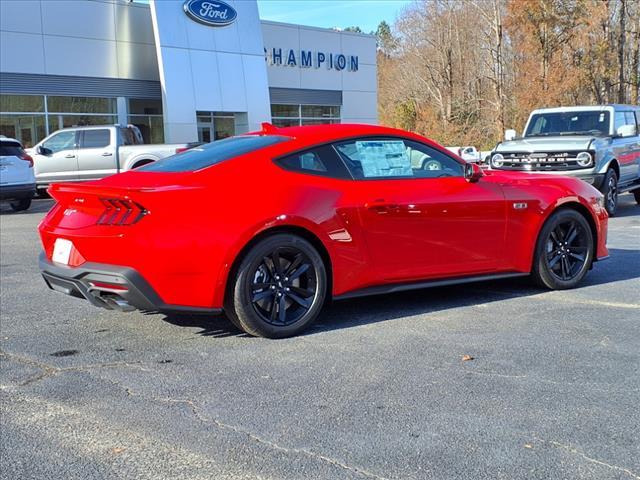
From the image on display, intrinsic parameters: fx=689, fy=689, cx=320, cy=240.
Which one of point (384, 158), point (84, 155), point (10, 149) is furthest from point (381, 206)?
point (84, 155)

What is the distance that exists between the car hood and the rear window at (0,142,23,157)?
33.7ft

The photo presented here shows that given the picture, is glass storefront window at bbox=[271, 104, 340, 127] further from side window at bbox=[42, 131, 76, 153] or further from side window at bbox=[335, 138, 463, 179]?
side window at bbox=[335, 138, 463, 179]

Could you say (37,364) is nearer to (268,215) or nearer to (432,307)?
(268,215)

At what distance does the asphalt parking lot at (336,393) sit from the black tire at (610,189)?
21.4 feet

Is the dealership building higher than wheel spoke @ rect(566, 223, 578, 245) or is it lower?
higher

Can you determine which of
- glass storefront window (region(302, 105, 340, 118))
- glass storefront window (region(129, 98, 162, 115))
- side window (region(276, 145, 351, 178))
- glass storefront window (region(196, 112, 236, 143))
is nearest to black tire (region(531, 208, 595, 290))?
side window (region(276, 145, 351, 178))

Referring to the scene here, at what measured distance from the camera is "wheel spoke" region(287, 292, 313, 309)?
16.3 feet

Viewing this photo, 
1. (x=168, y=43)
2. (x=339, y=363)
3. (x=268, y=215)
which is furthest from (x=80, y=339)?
(x=168, y=43)

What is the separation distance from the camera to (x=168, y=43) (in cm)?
2611

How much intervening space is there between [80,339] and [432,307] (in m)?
2.83

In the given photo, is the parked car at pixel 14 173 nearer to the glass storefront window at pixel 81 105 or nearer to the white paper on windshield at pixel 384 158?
the glass storefront window at pixel 81 105

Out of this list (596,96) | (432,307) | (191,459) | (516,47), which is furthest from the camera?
(516,47)

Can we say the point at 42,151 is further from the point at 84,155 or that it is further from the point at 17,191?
the point at 17,191

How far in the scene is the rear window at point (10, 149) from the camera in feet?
49.2
